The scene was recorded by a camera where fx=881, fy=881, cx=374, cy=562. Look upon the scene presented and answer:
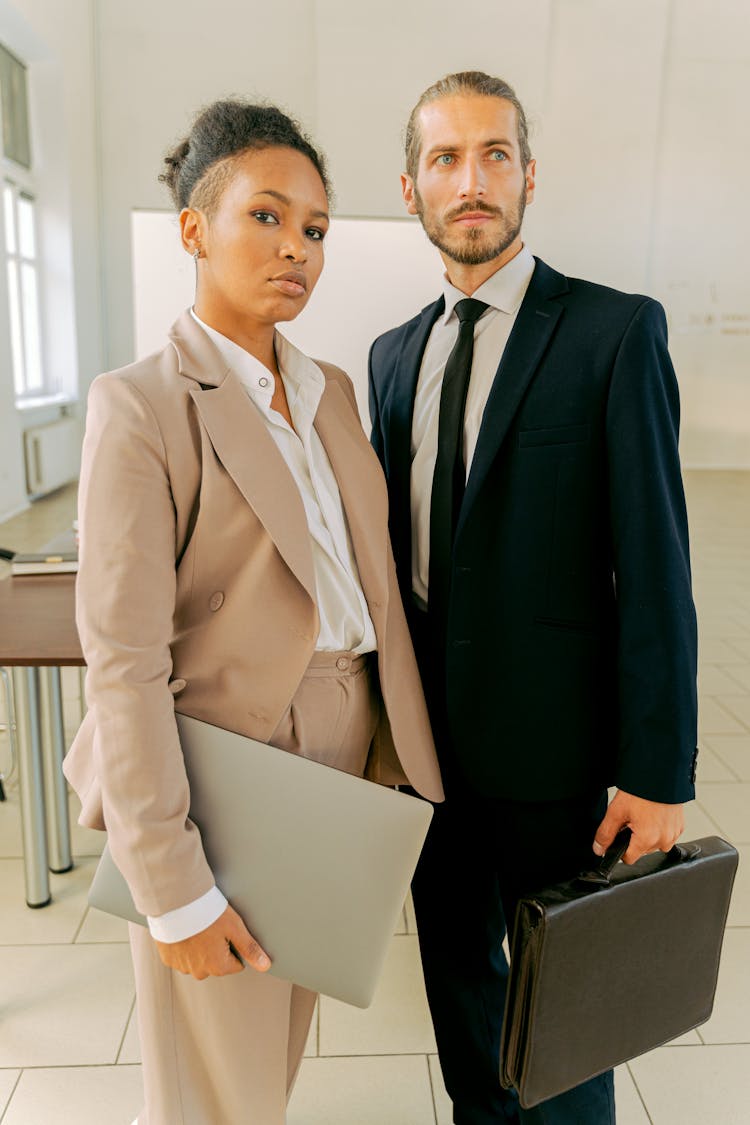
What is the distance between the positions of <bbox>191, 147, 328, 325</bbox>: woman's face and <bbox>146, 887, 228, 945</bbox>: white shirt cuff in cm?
74

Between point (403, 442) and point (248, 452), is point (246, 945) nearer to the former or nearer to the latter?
point (248, 452)

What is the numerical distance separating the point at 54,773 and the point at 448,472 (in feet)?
5.24

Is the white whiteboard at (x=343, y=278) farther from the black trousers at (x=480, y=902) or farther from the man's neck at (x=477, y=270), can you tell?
the black trousers at (x=480, y=902)

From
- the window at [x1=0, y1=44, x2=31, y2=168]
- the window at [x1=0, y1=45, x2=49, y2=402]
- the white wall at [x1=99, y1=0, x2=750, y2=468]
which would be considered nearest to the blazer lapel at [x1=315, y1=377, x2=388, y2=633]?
the window at [x1=0, y1=45, x2=49, y2=402]

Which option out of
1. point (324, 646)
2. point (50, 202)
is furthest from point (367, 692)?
point (50, 202)

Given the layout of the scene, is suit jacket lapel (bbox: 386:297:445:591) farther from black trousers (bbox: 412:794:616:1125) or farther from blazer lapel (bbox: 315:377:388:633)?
black trousers (bbox: 412:794:616:1125)

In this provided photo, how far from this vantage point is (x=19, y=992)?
6.89 ft

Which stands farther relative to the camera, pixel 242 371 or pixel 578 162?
pixel 578 162

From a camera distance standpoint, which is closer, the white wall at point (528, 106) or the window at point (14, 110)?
the window at point (14, 110)

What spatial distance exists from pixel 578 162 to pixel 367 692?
1055 cm

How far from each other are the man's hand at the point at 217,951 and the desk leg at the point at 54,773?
4.56ft

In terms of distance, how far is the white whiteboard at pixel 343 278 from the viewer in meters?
3.02

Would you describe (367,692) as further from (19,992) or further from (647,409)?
(19,992)

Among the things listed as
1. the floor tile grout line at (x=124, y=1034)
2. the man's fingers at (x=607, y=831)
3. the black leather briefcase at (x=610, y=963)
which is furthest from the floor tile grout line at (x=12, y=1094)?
the man's fingers at (x=607, y=831)
